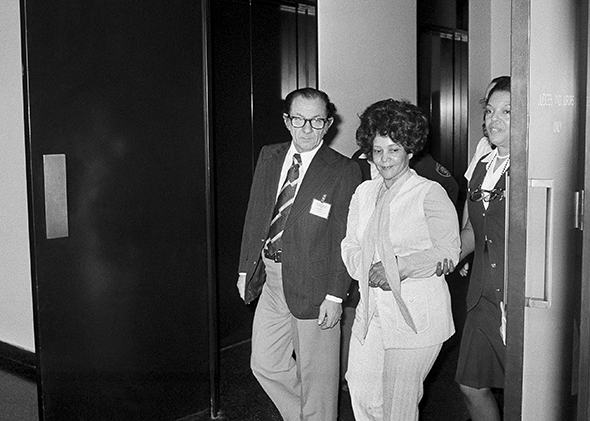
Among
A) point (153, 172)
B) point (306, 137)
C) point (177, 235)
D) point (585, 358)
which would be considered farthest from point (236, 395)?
point (585, 358)

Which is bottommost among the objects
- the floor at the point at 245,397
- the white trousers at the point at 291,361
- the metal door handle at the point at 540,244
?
the floor at the point at 245,397

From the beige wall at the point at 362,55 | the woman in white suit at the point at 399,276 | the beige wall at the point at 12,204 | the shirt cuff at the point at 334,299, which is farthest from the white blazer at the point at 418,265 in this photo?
the beige wall at the point at 12,204

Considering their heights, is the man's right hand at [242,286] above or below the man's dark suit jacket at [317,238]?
below

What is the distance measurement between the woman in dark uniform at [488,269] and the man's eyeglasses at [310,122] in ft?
2.37

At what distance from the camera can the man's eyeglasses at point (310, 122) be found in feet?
10.8

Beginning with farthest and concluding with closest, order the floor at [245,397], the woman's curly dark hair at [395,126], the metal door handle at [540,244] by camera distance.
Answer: the floor at [245,397]
the woman's curly dark hair at [395,126]
the metal door handle at [540,244]

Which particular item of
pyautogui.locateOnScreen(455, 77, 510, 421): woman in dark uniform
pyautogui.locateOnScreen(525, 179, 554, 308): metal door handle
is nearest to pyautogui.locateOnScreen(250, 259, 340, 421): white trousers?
pyautogui.locateOnScreen(455, 77, 510, 421): woman in dark uniform

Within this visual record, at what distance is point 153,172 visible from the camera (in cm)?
370

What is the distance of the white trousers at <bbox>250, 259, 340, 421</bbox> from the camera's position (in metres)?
3.33

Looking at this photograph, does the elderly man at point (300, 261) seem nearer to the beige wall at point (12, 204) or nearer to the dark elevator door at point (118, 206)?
the dark elevator door at point (118, 206)

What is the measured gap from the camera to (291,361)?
352cm

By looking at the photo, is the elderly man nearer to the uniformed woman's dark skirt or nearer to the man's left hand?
the man's left hand

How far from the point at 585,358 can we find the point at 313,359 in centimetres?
138

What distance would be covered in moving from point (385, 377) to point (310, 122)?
119 centimetres
